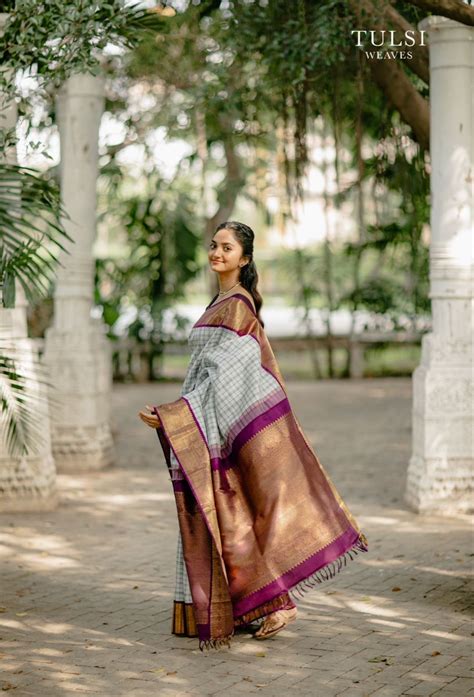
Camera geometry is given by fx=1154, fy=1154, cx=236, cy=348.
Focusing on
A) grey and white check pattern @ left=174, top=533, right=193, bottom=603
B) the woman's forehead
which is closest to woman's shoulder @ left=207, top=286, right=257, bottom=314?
the woman's forehead

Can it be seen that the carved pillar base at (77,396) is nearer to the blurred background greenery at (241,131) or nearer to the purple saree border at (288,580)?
the blurred background greenery at (241,131)

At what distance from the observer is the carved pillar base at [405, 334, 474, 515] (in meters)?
7.71

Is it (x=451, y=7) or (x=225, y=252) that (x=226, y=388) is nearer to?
(x=225, y=252)

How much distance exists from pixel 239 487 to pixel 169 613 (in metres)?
0.97

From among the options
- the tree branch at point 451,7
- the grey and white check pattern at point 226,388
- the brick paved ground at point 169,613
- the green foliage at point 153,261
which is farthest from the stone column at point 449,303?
the green foliage at point 153,261

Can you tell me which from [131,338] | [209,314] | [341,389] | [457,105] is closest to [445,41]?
[457,105]

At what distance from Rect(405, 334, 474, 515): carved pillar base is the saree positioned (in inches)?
116

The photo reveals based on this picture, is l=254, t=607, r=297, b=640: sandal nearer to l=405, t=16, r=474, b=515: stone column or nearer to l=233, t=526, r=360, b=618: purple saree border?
l=233, t=526, r=360, b=618: purple saree border

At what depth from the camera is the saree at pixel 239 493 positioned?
15.8 ft

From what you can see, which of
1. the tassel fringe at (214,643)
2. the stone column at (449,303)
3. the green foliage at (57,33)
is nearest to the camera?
the tassel fringe at (214,643)

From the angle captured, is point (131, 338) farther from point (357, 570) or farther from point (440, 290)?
point (357, 570)

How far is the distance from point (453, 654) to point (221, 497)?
3.81 ft

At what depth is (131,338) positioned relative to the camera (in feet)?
57.1

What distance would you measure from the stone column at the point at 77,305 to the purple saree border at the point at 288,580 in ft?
16.0
